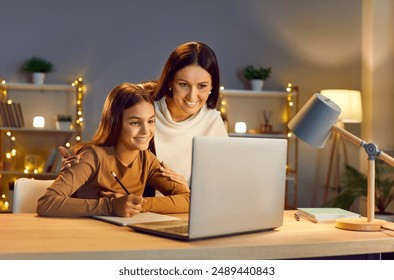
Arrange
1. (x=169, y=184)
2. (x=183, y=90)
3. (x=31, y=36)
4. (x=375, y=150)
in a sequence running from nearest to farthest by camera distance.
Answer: (x=375, y=150) → (x=169, y=184) → (x=183, y=90) → (x=31, y=36)

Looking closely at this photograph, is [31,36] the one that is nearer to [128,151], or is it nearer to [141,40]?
[141,40]

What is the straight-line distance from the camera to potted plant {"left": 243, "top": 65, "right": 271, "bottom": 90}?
572 cm

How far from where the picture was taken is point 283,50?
5992mm

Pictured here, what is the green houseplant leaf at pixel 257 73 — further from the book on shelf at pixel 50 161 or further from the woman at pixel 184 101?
the woman at pixel 184 101

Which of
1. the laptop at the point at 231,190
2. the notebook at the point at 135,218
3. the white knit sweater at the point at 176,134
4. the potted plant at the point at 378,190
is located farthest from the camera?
the potted plant at the point at 378,190

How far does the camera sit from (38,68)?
17.7ft

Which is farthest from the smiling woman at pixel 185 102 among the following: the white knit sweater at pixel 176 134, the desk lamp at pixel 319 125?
the desk lamp at pixel 319 125

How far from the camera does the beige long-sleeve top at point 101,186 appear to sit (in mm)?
1710

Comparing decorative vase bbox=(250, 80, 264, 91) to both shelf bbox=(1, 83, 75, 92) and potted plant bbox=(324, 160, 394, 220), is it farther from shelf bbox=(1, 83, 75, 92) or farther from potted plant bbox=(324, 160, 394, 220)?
shelf bbox=(1, 83, 75, 92)

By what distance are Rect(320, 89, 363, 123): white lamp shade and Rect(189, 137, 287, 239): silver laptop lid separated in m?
3.82

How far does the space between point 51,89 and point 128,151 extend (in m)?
3.94

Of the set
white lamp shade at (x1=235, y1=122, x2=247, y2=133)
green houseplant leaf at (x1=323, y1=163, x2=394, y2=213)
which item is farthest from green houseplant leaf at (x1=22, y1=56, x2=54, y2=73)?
green houseplant leaf at (x1=323, y1=163, x2=394, y2=213)

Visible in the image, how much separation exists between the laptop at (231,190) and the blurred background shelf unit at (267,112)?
14.0 feet
